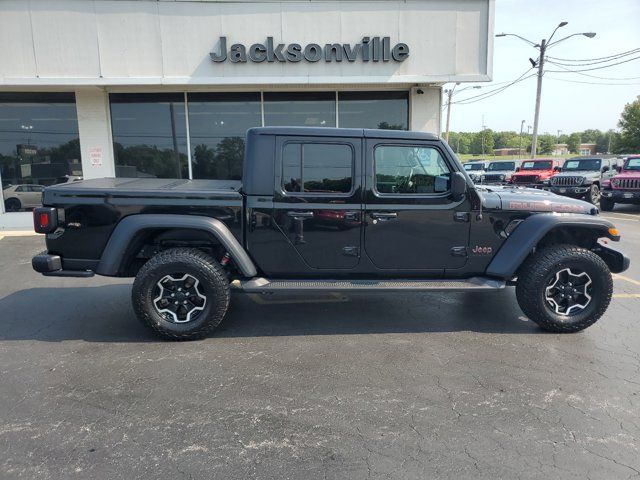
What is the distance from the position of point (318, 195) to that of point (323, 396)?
74.2 inches

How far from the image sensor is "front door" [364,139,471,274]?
440 cm

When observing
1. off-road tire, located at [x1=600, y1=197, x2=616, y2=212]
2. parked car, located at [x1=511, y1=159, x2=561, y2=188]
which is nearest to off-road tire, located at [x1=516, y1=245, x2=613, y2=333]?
off-road tire, located at [x1=600, y1=197, x2=616, y2=212]

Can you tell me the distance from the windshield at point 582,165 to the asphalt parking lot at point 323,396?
14936 millimetres

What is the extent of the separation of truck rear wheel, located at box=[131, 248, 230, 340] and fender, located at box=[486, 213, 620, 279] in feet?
8.73

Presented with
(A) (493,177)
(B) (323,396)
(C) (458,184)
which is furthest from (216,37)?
(A) (493,177)

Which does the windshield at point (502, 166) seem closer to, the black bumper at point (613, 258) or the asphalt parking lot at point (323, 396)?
the asphalt parking lot at point (323, 396)

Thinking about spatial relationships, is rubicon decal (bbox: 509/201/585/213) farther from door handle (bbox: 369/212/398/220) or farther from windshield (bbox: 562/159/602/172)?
windshield (bbox: 562/159/602/172)

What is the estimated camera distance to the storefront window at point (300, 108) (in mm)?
11414

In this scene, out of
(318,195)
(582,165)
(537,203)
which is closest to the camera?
(318,195)

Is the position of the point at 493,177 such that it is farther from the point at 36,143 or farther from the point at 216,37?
the point at 36,143

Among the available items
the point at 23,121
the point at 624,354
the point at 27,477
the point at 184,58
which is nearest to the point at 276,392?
the point at 27,477

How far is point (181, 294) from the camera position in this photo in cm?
430

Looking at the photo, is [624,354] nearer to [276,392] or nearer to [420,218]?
[420,218]

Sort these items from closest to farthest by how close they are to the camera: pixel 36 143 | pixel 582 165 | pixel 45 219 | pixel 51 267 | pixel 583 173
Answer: pixel 45 219 < pixel 51 267 < pixel 36 143 < pixel 583 173 < pixel 582 165
